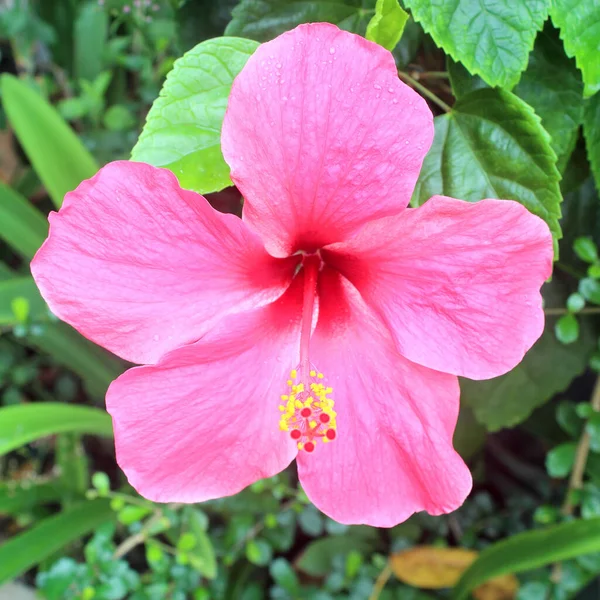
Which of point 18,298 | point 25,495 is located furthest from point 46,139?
point 25,495

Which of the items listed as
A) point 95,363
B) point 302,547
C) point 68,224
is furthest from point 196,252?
point 302,547

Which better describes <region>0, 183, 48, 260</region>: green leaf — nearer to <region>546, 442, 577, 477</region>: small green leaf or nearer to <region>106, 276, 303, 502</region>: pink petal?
<region>106, 276, 303, 502</region>: pink petal

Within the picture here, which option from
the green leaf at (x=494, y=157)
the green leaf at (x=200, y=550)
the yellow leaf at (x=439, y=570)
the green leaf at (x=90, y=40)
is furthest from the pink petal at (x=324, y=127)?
the green leaf at (x=90, y=40)

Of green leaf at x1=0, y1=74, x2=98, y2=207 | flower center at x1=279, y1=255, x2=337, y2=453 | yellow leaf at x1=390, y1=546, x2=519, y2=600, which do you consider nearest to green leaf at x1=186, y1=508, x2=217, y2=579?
yellow leaf at x1=390, y1=546, x2=519, y2=600

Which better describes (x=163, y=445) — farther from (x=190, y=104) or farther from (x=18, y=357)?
(x=18, y=357)

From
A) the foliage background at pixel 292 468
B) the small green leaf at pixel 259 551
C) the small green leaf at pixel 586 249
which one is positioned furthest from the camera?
the small green leaf at pixel 259 551

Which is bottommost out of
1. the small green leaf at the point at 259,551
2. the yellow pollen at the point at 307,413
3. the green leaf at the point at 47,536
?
the small green leaf at the point at 259,551

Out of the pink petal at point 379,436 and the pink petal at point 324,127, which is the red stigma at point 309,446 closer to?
the pink petal at point 379,436
